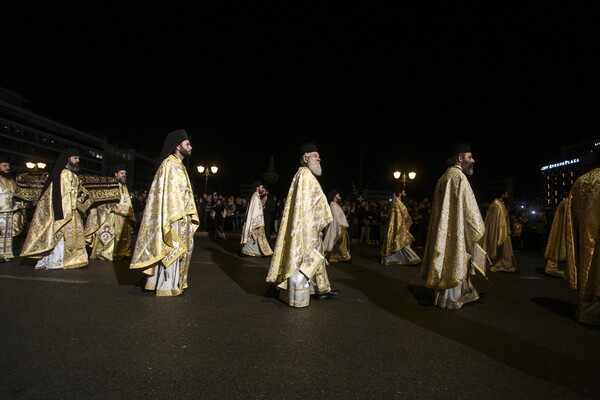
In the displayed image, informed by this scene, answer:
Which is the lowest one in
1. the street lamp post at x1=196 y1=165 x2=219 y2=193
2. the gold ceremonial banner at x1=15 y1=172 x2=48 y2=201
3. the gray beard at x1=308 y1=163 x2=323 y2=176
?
the gold ceremonial banner at x1=15 y1=172 x2=48 y2=201

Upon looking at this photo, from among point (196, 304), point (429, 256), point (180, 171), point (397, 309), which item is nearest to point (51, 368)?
point (196, 304)

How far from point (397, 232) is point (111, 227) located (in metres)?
7.31

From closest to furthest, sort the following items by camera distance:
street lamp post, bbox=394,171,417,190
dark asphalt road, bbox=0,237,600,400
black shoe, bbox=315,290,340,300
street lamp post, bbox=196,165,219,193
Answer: dark asphalt road, bbox=0,237,600,400, black shoe, bbox=315,290,340,300, street lamp post, bbox=394,171,417,190, street lamp post, bbox=196,165,219,193

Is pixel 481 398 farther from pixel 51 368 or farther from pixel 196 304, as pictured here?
pixel 196 304

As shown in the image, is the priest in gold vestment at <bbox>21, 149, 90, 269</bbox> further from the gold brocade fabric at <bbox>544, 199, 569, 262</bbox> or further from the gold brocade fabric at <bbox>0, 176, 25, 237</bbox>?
the gold brocade fabric at <bbox>544, 199, 569, 262</bbox>

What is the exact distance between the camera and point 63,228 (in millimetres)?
7895

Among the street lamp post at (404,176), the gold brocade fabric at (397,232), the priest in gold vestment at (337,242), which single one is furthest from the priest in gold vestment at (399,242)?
the street lamp post at (404,176)

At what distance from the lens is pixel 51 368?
2867 mm

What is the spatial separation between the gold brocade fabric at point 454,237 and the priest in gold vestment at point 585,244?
1142 millimetres

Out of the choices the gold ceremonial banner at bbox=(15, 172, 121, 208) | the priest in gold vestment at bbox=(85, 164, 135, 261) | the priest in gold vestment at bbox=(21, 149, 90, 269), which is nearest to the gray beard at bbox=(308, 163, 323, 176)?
the priest in gold vestment at bbox=(21, 149, 90, 269)

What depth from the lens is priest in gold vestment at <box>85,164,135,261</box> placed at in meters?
9.62

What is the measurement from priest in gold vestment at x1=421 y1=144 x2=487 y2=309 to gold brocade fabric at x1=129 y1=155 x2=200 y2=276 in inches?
137

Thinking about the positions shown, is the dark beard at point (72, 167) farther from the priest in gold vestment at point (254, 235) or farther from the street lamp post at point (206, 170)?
the street lamp post at point (206, 170)

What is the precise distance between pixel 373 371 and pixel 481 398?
29.6 inches
